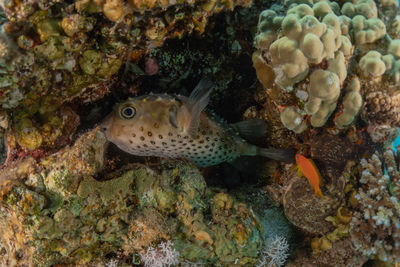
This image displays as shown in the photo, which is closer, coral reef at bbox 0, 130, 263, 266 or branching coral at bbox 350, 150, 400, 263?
coral reef at bbox 0, 130, 263, 266

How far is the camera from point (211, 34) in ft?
12.4

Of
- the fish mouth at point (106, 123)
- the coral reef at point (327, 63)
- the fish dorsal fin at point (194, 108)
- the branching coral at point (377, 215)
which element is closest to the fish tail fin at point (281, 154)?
the coral reef at point (327, 63)

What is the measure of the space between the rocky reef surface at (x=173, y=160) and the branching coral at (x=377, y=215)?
13mm

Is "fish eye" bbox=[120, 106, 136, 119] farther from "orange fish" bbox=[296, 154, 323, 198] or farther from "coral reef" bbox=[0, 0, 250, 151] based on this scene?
"orange fish" bbox=[296, 154, 323, 198]

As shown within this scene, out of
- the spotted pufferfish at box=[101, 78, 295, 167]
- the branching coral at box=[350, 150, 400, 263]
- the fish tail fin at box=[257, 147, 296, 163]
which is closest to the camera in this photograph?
the branching coral at box=[350, 150, 400, 263]

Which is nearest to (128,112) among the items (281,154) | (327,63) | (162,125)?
(162,125)

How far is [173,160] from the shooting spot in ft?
10.0

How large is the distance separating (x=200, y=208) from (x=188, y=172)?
1.23ft

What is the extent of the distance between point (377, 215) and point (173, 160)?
2.12 m

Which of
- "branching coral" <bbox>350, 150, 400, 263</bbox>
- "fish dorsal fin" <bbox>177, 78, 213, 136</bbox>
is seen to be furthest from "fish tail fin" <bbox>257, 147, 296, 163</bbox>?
"fish dorsal fin" <bbox>177, 78, 213, 136</bbox>

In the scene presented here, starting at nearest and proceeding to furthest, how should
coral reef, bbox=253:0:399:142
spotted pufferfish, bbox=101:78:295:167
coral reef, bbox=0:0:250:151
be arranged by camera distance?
coral reef, bbox=0:0:250:151, coral reef, bbox=253:0:399:142, spotted pufferfish, bbox=101:78:295:167

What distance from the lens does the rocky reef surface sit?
2285mm

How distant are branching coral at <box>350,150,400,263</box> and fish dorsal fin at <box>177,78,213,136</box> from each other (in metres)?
1.78

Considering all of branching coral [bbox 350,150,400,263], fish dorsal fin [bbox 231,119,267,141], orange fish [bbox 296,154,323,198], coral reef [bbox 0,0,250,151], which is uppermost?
coral reef [bbox 0,0,250,151]
